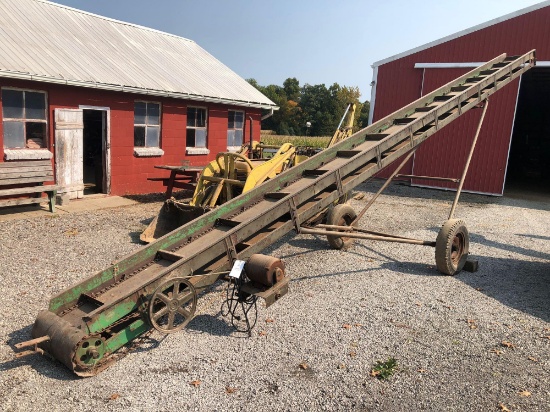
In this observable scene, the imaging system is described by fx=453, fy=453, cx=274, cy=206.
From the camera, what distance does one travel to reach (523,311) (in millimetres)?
5977

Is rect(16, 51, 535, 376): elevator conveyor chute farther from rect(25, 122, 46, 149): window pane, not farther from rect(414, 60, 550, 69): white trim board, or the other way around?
rect(414, 60, 550, 69): white trim board

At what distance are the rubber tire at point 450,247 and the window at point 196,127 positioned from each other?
9714 mm

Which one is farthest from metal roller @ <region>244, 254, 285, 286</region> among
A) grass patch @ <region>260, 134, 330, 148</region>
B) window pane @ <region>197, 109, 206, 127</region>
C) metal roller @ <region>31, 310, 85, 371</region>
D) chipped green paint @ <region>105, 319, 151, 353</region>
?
grass patch @ <region>260, 134, 330, 148</region>

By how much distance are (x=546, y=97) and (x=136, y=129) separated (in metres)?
21.4

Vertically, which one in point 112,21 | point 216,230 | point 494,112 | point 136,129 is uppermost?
point 112,21

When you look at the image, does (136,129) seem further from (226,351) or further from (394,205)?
(226,351)

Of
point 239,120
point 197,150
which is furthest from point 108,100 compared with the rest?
point 239,120

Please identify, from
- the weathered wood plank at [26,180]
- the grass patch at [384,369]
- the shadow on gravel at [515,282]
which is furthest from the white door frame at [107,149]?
the grass patch at [384,369]

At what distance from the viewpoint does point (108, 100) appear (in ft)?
39.7

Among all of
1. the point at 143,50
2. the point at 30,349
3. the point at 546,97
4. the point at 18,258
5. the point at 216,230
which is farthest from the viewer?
the point at 546,97

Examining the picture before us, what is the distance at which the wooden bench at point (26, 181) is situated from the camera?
9844 millimetres

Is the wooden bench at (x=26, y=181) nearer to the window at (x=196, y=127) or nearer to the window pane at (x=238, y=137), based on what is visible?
the window at (x=196, y=127)

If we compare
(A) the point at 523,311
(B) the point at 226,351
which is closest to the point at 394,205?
(A) the point at 523,311

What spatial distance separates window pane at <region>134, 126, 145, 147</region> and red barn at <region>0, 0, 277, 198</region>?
0.03 metres
